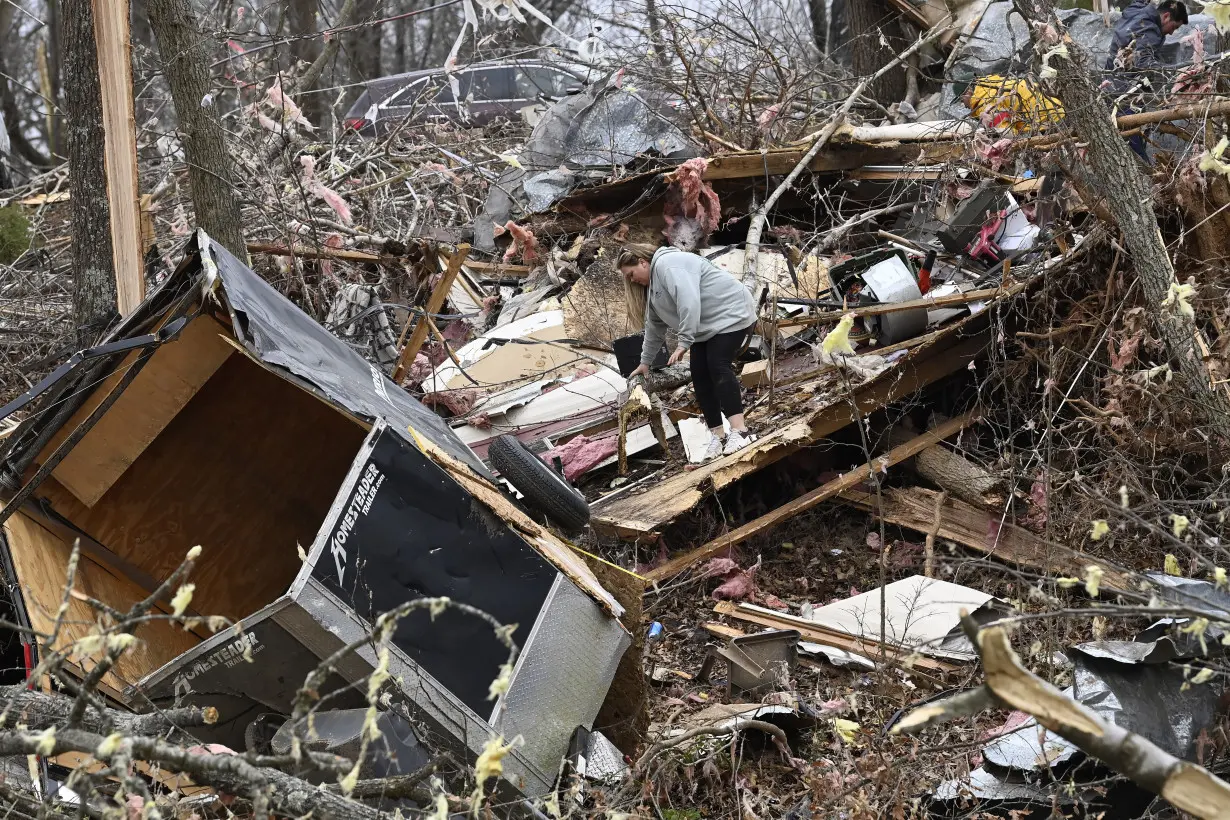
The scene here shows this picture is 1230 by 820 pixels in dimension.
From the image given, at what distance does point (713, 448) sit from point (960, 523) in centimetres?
150

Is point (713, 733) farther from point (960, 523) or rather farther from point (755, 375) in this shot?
point (755, 375)

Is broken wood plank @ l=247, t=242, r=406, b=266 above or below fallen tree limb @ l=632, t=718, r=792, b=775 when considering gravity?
above

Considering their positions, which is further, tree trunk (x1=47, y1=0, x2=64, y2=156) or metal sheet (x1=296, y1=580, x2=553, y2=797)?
tree trunk (x1=47, y1=0, x2=64, y2=156)

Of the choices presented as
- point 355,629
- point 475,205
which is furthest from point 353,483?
point 475,205

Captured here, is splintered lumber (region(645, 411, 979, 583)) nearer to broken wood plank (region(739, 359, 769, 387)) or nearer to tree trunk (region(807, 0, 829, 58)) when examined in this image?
broken wood plank (region(739, 359, 769, 387))

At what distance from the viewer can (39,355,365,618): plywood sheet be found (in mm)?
5273

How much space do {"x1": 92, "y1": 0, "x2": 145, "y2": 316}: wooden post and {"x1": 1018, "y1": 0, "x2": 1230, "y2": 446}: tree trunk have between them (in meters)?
5.17

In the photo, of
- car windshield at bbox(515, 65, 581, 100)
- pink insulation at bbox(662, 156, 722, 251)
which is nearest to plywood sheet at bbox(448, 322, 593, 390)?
pink insulation at bbox(662, 156, 722, 251)

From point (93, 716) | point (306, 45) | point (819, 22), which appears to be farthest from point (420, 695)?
point (819, 22)

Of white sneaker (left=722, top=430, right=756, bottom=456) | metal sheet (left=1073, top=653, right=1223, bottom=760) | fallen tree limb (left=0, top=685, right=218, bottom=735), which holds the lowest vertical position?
metal sheet (left=1073, top=653, right=1223, bottom=760)

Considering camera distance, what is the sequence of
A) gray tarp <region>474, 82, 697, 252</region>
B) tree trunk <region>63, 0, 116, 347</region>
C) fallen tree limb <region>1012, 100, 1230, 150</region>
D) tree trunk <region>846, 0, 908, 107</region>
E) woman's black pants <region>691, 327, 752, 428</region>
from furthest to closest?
1. tree trunk <region>846, 0, 908, 107</region>
2. gray tarp <region>474, 82, 697, 252</region>
3. tree trunk <region>63, 0, 116, 347</region>
4. woman's black pants <region>691, 327, 752, 428</region>
5. fallen tree limb <region>1012, 100, 1230, 150</region>

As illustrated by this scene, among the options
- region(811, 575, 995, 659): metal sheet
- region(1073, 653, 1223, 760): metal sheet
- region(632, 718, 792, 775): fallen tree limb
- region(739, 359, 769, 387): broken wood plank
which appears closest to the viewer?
region(1073, 653, 1223, 760): metal sheet

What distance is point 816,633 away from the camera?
5863 mm

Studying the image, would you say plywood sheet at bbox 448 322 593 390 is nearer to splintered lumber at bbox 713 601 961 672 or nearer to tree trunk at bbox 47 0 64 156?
splintered lumber at bbox 713 601 961 672
